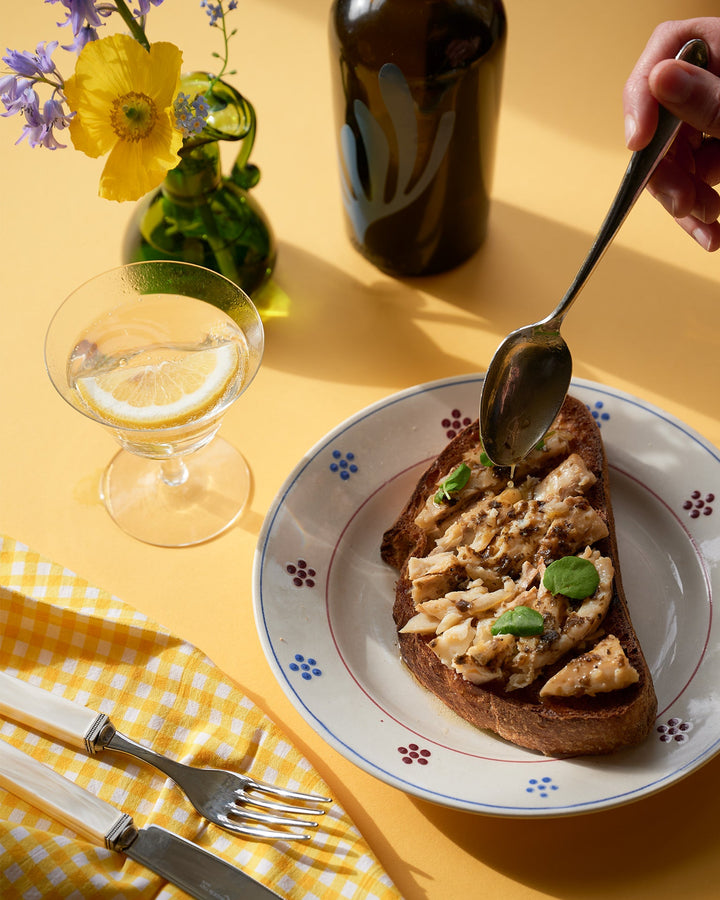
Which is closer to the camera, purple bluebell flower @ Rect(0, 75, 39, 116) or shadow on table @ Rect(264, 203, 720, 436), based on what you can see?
purple bluebell flower @ Rect(0, 75, 39, 116)

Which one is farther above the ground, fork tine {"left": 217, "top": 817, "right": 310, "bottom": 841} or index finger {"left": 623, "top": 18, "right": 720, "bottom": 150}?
index finger {"left": 623, "top": 18, "right": 720, "bottom": 150}

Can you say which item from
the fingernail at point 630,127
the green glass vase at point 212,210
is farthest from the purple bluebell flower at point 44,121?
the fingernail at point 630,127

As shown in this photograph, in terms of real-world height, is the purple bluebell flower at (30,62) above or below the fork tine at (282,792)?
above

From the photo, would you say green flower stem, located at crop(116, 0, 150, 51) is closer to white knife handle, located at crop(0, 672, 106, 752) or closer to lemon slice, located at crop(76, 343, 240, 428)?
lemon slice, located at crop(76, 343, 240, 428)

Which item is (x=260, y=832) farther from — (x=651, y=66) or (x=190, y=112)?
(x=651, y=66)

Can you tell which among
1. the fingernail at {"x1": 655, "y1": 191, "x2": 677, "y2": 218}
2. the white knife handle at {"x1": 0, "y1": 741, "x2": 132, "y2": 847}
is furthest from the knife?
the fingernail at {"x1": 655, "y1": 191, "x2": 677, "y2": 218}

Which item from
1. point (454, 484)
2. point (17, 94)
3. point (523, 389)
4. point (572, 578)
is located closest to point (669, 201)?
point (523, 389)

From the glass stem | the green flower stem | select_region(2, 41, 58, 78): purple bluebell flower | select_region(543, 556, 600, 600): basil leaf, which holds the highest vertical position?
the green flower stem

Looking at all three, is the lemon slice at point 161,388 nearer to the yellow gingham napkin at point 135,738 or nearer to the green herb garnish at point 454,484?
the yellow gingham napkin at point 135,738
